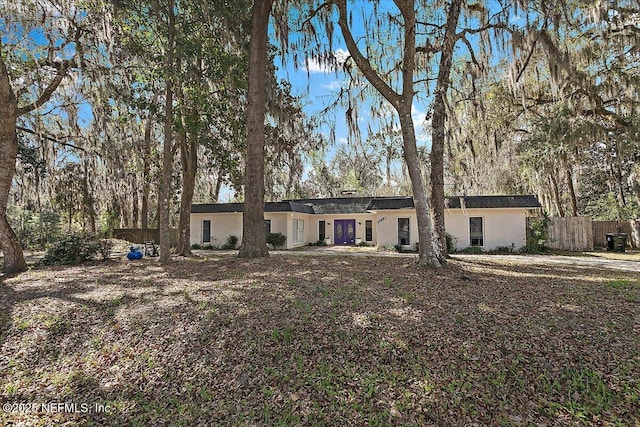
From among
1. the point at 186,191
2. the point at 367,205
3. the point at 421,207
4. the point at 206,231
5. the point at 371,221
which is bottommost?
the point at 206,231

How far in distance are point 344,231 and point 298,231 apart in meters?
2.70

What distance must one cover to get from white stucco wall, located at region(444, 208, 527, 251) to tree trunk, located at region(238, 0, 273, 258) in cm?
873

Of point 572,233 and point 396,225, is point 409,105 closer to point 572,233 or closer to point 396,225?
point 396,225

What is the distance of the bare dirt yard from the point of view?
3.10m

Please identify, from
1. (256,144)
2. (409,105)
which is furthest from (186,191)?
(409,105)

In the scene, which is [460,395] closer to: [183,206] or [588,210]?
[183,206]

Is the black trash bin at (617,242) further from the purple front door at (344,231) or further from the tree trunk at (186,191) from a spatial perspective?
the tree trunk at (186,191)

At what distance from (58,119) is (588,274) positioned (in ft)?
54.8

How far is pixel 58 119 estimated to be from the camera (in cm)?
1218

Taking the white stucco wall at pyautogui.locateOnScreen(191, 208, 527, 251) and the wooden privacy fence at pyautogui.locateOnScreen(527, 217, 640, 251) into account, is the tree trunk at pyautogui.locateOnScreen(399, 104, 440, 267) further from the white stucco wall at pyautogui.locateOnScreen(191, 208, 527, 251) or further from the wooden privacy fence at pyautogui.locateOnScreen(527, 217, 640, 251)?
the wooden privacy fence at pyautogui.locateOnScreen(527, 217, 640, 251)

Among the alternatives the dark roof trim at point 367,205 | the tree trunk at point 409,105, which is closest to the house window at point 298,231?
the dark roof trim at point 367,205

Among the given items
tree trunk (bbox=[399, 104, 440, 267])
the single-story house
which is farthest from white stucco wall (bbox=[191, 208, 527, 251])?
tree trunk (bbox=[399, 104, 440, 267])

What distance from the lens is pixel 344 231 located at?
19250 millimetres

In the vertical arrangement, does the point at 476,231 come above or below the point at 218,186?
below
